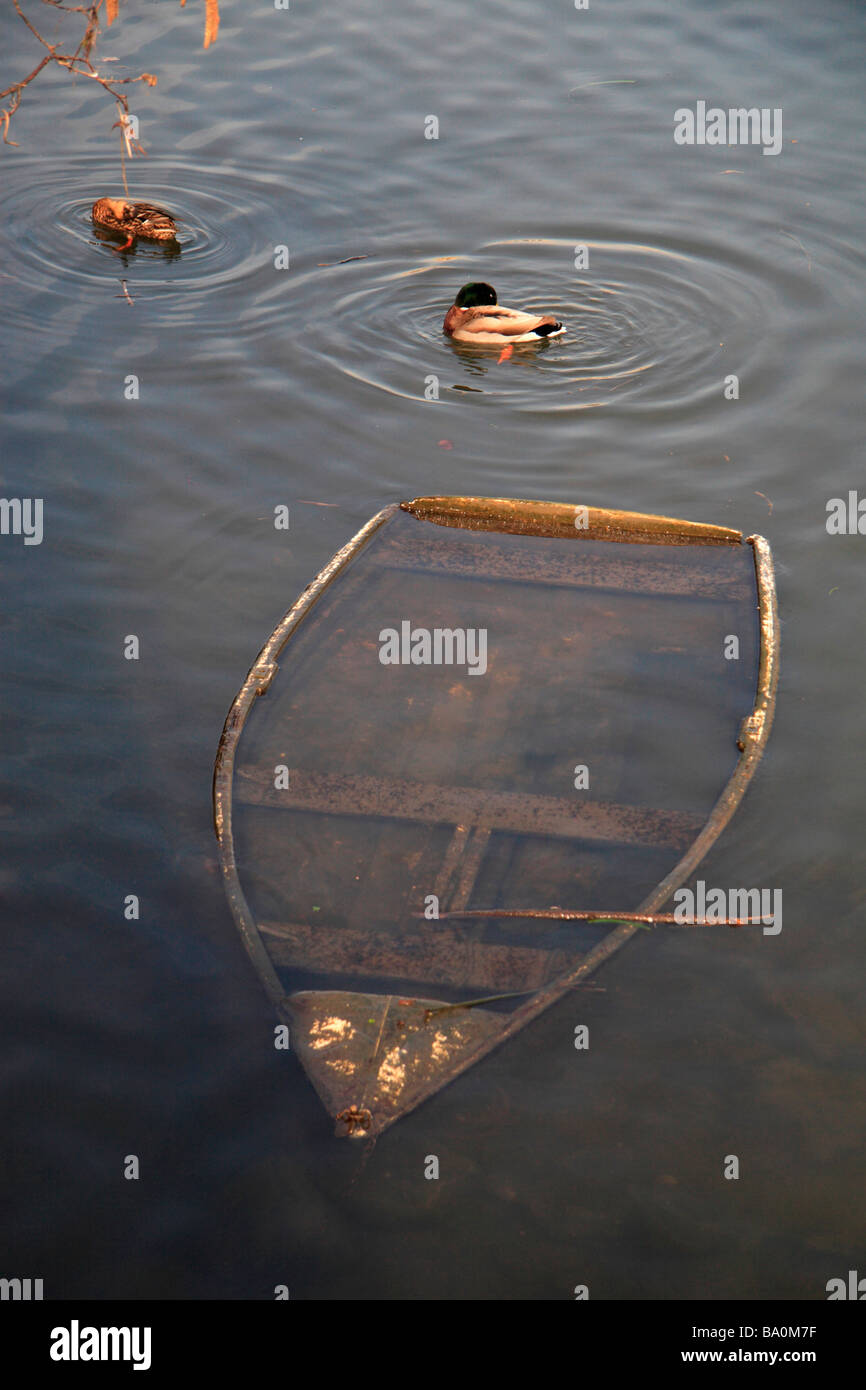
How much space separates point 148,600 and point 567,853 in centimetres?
316

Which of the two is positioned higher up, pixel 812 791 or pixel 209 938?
pixel 812 791

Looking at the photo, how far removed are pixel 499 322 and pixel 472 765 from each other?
504 centimetres

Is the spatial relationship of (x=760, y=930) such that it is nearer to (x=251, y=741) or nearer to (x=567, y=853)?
(x=567, y=853)

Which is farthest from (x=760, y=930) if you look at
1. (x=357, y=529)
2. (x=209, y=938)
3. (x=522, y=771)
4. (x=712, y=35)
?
(x=712, y=35)

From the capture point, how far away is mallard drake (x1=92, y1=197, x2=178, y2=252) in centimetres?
1109

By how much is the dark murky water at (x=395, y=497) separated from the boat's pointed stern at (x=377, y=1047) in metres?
0.09

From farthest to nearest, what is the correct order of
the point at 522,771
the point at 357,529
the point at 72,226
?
the point at 72,226 < the point at 357,529 < the point at 522,771

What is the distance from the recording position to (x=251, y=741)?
20.2 ft

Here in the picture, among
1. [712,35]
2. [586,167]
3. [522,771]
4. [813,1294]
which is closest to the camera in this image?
[813,1294]

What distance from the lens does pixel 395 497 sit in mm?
8258

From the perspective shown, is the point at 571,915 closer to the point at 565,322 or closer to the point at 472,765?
the point at 472,765

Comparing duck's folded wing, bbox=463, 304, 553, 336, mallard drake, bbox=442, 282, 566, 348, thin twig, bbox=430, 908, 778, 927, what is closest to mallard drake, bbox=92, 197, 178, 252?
mallard drake, bbox=442, 282, 566, 348

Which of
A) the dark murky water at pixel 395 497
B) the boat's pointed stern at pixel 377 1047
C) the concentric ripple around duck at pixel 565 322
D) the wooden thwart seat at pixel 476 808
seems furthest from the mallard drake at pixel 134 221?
the boat's pointed stern at pixel 377 1047

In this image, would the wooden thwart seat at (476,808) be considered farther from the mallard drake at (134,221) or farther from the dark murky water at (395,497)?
the mallard drake at (134,221)
